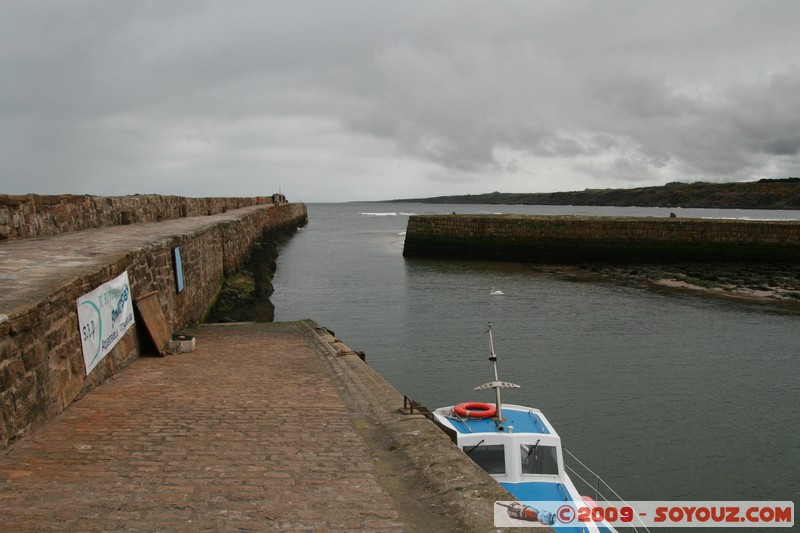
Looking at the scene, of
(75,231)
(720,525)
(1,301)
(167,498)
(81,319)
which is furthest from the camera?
(75,231)

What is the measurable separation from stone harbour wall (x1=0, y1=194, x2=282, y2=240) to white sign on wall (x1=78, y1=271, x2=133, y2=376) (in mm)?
4452

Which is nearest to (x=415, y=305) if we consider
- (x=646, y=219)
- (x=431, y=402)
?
(x=431, y=402)

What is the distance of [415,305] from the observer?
22.9 m

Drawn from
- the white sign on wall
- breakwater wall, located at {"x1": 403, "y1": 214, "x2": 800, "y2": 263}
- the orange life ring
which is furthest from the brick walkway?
breakwater wall, located at {"x1": 403, "y1": 214, "x2": 800, "y2": 263}

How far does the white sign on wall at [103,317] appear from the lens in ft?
21.8

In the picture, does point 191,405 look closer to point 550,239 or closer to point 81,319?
point 81,319

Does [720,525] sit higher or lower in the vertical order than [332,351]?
lower

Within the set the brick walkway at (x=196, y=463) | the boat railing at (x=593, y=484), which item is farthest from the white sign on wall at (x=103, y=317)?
the boat railing at (x=593, y=484)

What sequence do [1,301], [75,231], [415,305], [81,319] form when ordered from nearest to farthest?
[1,301] < [81,319] < [75,231] < [415,305]

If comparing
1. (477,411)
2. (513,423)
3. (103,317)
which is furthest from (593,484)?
(103,317)

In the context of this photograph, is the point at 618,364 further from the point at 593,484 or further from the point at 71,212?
the point at 71,212

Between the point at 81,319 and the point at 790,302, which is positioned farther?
the point at 790,302

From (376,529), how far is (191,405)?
3343 mm

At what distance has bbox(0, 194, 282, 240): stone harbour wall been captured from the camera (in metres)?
11.5
